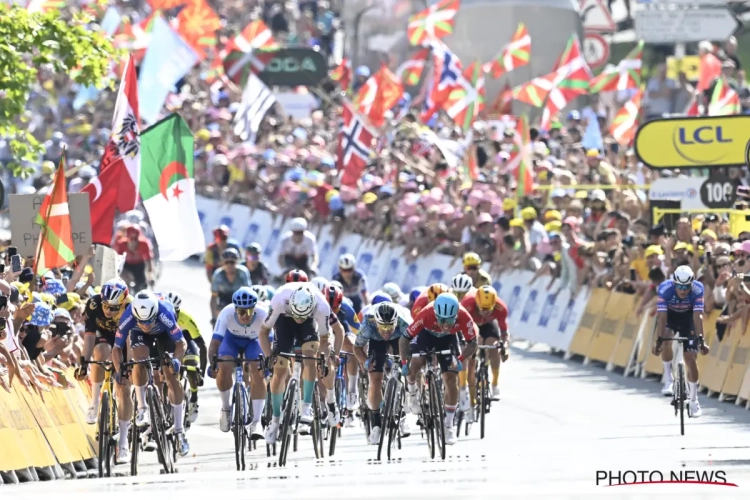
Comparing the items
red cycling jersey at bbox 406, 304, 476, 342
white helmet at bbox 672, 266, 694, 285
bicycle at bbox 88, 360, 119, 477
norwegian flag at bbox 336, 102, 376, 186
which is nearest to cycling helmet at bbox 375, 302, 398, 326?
red cycling jersey at bbox 406, 304, 476, 342

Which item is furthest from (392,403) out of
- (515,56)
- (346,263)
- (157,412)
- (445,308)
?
(515,56)

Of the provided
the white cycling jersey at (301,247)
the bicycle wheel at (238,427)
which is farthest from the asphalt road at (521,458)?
the white cycling jersey at (301,247)

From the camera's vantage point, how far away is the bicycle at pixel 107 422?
1789cm

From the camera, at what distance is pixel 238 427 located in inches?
716

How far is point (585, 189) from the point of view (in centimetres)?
2933

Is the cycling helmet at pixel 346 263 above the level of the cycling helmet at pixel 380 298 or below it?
above

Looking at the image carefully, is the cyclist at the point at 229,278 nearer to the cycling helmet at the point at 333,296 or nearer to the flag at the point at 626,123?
the cycling helmet at the point at 333,296

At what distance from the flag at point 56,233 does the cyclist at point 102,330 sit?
186 cm

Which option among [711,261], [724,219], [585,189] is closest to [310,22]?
[585,189]

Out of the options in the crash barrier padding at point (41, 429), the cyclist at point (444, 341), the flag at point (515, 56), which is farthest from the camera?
the flag at point (515, 56)

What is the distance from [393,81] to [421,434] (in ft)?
44.2

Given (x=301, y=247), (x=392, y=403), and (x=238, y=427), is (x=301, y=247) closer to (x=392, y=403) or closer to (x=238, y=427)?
(x=392, y=403)

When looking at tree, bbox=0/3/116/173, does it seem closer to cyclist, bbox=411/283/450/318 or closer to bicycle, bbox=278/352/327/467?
cyclist, bbox=411/283/450/318

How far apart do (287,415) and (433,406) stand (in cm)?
132
